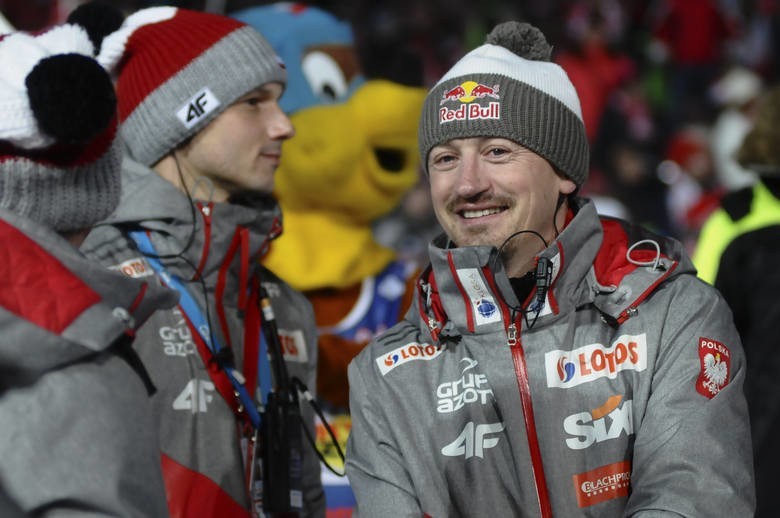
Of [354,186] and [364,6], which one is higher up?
[354,186]

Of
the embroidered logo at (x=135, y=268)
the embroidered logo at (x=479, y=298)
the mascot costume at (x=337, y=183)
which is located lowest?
the mascot costume at (x=337, y=183)

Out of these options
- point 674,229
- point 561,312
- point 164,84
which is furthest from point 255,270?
point 674,229

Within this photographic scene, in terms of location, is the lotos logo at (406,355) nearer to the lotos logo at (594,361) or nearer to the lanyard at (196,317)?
the lotos logo at (594,361)

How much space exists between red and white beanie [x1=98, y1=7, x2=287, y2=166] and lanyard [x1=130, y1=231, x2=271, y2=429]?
1.43 ft

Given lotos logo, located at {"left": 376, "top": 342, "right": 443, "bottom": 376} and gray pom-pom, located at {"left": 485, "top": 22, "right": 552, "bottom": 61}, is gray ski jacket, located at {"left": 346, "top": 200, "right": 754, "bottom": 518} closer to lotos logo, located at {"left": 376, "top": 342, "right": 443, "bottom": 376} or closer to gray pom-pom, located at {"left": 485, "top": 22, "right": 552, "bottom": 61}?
lotos logo, located at {"left": 376, "top": 342, "right": 443, "bottom": 376}

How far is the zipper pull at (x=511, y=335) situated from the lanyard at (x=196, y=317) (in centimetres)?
93

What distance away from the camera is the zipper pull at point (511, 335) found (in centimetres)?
311

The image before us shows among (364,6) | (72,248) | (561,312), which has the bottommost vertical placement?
(364,6)

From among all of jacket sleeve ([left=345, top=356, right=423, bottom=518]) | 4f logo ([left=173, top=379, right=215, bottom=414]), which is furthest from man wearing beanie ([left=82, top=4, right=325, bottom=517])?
jacket sleeve ([left=345, top=356, right=423, bottom=518])

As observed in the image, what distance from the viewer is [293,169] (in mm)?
5141

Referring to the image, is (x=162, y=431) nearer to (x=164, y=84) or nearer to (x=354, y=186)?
(x=164, y=84)

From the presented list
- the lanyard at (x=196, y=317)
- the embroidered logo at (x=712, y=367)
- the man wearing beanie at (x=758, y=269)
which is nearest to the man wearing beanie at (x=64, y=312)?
the lanyard at (x=196, y=317)

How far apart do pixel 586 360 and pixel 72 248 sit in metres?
1.31

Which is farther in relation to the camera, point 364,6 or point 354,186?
point 364,6
